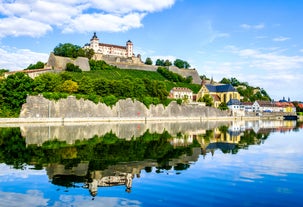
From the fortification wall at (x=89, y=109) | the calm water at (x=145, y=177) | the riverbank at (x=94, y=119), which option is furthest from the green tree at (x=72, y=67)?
the calm water at (x=145, y=177)

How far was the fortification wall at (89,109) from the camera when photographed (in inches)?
1405

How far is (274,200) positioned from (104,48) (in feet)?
290

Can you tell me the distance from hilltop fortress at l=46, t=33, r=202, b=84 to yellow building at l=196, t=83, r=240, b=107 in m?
12.7

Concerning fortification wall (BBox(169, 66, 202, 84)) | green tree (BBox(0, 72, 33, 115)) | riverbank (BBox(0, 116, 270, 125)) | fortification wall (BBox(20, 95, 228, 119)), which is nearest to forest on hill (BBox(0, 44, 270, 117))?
green tree (BBox(0, 72, 33, 115))

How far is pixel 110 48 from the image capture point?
9369 centimetres

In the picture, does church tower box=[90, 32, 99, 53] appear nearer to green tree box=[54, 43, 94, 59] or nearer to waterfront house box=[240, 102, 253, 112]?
green tree box=[54, 43, 94, 59]

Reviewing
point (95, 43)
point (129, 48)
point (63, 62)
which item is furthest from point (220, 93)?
point (95, 43)

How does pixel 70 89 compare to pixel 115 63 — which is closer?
pixel 70 89

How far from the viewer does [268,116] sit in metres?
73.2

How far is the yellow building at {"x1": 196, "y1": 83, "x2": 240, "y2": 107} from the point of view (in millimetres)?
71000

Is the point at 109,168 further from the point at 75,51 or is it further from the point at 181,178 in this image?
the point at 75,51

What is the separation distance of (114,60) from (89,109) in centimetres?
4104

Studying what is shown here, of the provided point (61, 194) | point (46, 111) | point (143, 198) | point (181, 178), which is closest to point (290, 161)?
point (181, 178)

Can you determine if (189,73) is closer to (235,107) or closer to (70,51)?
(235,107)
